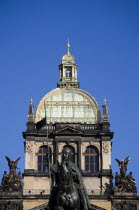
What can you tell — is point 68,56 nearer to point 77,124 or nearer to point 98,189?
point 77,124

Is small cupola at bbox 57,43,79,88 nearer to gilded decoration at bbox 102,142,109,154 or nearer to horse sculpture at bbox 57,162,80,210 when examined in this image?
gilded decoration at bbox 102,142,109,154

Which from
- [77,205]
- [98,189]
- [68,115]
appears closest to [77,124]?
[68,115]

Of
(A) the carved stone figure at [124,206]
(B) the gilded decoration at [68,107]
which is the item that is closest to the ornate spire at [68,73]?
(B) the gilded decoration at [68,107]

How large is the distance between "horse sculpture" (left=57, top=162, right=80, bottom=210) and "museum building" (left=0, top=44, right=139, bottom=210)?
43.9 meters

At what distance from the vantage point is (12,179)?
78062 millimetres

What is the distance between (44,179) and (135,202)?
388 inches

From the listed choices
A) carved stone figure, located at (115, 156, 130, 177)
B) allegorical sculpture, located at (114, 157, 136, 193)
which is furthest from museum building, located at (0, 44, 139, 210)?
carved stone figure, located at (115, 156, 130, 177)

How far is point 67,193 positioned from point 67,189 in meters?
0.16

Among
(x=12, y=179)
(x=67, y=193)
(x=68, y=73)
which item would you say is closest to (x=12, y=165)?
(x=12, y=179)

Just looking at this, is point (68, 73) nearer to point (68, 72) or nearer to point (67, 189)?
point (68, 72)

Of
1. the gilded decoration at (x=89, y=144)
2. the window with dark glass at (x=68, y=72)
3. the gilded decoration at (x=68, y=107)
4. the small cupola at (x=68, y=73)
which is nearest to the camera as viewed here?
the gilded decoration at (x=89, y=144)

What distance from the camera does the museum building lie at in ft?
252

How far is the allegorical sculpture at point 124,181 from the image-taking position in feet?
255

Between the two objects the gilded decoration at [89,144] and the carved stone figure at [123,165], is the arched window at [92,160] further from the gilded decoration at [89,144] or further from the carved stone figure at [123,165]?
the carved stone figure at [123,165]
